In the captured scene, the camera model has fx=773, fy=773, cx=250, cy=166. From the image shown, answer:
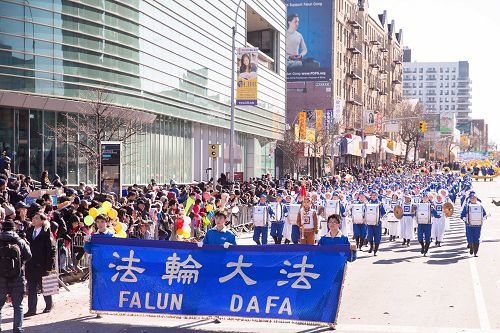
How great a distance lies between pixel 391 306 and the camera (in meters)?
12.8

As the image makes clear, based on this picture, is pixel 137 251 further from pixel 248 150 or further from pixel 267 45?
pixel 267 45

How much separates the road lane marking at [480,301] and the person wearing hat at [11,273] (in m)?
6.46

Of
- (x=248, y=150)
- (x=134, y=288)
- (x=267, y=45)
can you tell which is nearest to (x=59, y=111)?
(x=134, y=288)

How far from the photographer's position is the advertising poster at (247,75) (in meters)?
30.9

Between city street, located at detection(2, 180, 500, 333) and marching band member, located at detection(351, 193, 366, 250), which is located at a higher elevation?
marching band member, located at detection(351, 193, 366, 250)

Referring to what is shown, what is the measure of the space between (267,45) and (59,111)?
35.8 m

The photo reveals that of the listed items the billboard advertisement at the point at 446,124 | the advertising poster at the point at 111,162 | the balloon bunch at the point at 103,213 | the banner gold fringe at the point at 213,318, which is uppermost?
the billboard advertisement at the point at 446,124

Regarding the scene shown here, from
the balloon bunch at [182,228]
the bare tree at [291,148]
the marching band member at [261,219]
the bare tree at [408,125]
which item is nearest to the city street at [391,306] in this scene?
the balloon bunch at [182,228]

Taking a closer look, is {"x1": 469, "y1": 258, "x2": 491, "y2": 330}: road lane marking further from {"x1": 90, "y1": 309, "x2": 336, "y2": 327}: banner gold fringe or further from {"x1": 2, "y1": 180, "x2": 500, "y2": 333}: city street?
{"x1": 90, "y1": 309, "x2": 336, "y2": 327}: banner gold fringe

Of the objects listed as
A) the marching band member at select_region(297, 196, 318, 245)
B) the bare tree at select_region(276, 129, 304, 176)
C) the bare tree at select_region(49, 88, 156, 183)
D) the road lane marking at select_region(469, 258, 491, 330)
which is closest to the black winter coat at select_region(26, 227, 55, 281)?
the road lane marking at select_region(469, 258, 491, 330)

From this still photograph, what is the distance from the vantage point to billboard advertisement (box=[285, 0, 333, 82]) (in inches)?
3142

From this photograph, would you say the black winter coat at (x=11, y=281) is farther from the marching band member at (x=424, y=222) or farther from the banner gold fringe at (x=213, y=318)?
the marching band member at (x=424, y=222)

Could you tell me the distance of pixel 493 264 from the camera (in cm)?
1888

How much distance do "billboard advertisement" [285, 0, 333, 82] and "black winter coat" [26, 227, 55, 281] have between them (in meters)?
69.4
